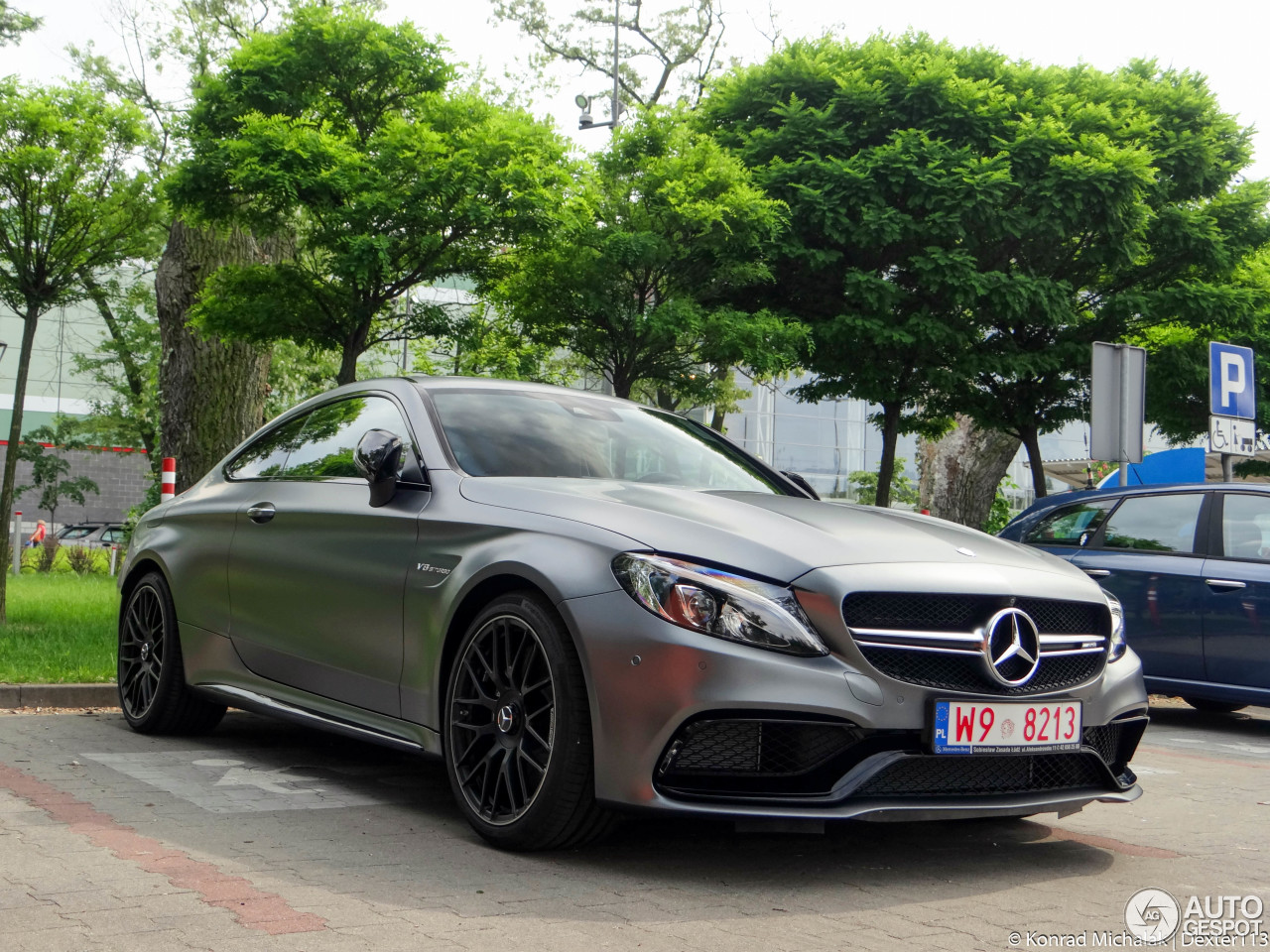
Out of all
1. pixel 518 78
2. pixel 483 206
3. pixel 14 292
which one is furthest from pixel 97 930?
pixel 518 78

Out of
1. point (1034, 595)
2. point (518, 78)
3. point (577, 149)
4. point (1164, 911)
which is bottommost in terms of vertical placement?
point (1164, 911)

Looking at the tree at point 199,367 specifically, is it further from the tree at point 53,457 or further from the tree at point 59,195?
the tree at point 53,457

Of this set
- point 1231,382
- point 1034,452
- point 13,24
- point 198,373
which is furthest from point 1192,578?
point 13,24

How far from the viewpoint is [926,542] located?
4.50 meters

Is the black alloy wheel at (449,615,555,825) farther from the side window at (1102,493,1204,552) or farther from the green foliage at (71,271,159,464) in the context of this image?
the green foliage at (71,271,159,464)

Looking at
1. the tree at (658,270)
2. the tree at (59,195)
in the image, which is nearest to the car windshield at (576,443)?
the tree at (59,195)

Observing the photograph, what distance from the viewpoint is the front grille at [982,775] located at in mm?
4012

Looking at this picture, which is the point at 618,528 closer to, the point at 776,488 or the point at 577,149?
the point at 776,488

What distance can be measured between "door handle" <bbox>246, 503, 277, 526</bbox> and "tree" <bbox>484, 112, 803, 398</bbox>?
7931mm

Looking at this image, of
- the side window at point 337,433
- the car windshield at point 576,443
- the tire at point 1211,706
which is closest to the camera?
the car windshield at point 576,443

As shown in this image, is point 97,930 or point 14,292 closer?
point 97,930

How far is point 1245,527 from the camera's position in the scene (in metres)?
8.73

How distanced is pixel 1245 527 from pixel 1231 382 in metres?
4.28

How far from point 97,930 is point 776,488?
3.00 metres
